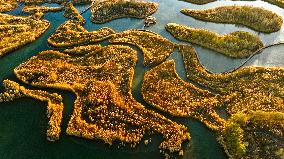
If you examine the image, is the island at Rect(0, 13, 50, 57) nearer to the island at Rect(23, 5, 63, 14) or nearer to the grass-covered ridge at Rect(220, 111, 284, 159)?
the island at Rect(23, 5, 63, 14)

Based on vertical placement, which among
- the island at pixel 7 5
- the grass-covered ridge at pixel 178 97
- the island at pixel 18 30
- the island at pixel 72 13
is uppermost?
the grass-covered ridge at pixel 178 97

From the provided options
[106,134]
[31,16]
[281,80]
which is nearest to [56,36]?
[31,16]

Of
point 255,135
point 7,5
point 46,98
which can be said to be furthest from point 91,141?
point 7,5

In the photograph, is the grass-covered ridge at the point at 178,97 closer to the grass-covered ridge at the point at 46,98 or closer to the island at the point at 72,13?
the grass-covered ridge at the point at 46,98

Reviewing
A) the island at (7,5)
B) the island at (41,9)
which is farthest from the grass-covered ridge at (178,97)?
the island at (7,5)

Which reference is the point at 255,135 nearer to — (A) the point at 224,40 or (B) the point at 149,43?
(A) the point at 224,40
